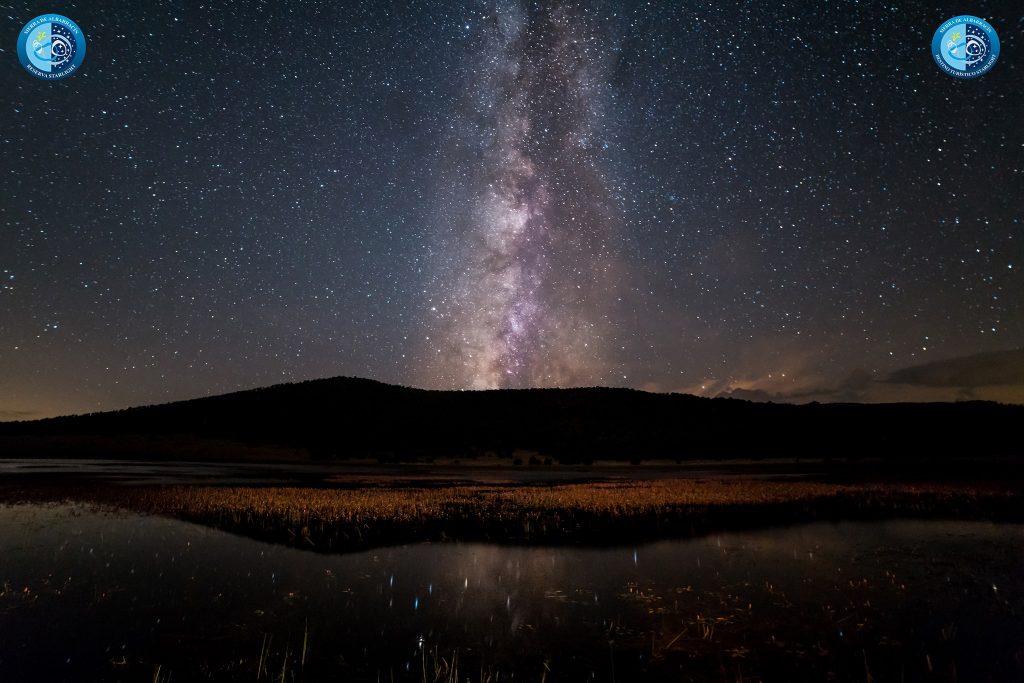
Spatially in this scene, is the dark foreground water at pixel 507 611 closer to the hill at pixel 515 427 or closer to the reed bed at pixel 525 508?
the reed bed at pixel 525 508

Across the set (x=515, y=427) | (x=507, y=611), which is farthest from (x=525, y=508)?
(x=515, y=427)

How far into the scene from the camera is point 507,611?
33.8 ft

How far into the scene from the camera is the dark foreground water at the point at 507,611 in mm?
7801

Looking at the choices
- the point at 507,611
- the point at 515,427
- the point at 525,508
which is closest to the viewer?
the point at 507,611

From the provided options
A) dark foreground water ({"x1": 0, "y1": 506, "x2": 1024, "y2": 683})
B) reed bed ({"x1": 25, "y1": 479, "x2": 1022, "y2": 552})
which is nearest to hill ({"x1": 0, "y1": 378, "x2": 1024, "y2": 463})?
reed bed ({"x1": 25, "y1": 479, "x2": 1022, "y2": 552})

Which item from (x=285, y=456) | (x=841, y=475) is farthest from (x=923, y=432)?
(x=285, y=456)

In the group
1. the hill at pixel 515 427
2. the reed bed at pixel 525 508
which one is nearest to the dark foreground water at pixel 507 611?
the reed bed at pixel 525 508

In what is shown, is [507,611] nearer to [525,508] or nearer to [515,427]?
[525,508]

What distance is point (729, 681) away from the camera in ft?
24.4

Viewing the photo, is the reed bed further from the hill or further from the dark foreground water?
the hill

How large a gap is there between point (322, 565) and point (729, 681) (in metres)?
9.11

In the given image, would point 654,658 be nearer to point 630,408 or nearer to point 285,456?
point 285,456

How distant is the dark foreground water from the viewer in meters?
7.80

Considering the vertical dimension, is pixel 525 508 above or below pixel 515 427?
below
